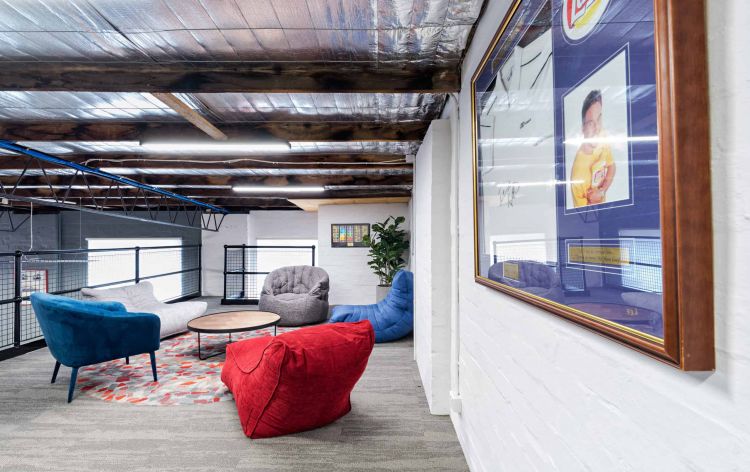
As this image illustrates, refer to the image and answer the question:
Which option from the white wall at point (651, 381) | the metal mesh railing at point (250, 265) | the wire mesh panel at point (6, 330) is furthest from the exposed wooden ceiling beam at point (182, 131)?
the metal mesh railing at point (250, 265)

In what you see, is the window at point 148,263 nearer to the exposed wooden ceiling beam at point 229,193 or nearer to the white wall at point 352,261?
the exposed wooden ceiling beam at point 229,193

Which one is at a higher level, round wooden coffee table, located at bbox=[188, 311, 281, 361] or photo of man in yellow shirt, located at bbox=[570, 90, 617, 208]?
photo of man in yellow shirt, located at bbox=[570, 90, 617, 208]

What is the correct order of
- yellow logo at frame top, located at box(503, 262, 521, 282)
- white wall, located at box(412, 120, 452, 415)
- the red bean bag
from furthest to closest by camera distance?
1. white wall, located at box(412, 120, 452, 415)
2. the red bean bag
3. yellow logo at frame top, located at box(503, 262, 521, 282)

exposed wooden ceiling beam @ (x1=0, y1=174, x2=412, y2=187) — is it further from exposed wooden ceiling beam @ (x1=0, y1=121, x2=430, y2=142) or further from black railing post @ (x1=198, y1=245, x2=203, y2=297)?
black railing post @ (x1=198, y1=245, x2=203, y2=297)

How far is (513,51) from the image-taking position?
1.26 m

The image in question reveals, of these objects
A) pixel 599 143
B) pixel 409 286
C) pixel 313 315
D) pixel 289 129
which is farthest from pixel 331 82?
pixel 313 315

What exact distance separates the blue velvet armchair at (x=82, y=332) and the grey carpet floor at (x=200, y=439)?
335mm

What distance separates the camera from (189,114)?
271 centimetres

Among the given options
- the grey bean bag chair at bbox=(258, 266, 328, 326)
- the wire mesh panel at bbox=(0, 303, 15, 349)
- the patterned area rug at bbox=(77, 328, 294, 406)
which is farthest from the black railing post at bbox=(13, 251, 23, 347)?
the grey bean bag chair at bbox=(258, 266, 328, 326)

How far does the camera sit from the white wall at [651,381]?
0.53 metres

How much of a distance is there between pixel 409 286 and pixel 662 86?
14.9 feet

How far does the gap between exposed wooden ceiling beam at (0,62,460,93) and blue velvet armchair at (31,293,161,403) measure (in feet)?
5.54

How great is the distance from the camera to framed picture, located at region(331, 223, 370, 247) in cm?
786

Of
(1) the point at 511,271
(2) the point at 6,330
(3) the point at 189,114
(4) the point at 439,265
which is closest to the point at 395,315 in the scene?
(4) the point at 439,265
